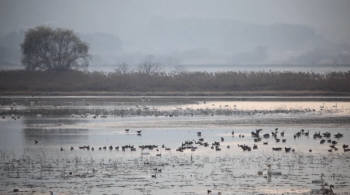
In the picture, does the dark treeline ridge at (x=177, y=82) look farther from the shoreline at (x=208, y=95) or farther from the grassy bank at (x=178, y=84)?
the shoreline at (x=208, y=95)

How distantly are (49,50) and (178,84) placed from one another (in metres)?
13.6

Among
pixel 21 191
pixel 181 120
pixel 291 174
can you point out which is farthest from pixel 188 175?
pixel 181 120

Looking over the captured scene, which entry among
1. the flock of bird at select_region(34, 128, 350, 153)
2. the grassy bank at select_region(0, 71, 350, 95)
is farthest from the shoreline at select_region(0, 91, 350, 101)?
the flock of bird at select_region(34, 128, 350, 153)

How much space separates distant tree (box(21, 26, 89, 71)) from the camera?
2717 inches

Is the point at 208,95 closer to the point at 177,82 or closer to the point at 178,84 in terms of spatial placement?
the point at 178,84

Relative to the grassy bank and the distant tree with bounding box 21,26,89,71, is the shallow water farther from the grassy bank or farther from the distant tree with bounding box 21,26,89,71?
the distant tree with bounding box 21,26,89,71

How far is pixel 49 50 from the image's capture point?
69.1 meters

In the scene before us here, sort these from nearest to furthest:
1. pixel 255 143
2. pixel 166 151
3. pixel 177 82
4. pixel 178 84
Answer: pixel 166 151
pixel 255 143
pixel 178 84
pixel 177 82

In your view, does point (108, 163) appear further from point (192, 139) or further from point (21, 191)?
point (192, 139)

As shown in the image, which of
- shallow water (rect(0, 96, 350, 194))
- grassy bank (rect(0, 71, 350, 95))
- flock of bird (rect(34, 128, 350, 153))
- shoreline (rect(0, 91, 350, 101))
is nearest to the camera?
shallow water (rect(0, 96, 350, 194))

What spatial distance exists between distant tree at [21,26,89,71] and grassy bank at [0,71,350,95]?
2.35 meters

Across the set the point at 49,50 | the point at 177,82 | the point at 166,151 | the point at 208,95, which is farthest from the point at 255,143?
the point at 49,50

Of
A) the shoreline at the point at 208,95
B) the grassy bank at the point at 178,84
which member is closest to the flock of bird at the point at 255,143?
the shoreline at the point at 208,95

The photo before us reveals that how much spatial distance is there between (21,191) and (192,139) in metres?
11.2
